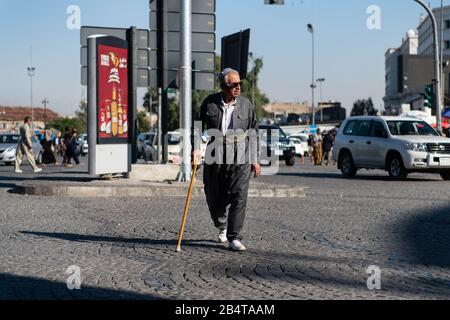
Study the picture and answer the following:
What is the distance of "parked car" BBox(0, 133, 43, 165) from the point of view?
120 ft

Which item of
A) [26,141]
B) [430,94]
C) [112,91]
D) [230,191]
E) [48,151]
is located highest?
[430,94]

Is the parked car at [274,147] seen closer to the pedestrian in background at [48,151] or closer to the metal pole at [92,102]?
the pedestrian in background at [48,151]

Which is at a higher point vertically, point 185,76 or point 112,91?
point 185,76

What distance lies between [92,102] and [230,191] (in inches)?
370

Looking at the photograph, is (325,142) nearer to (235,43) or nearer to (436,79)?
(436,79)

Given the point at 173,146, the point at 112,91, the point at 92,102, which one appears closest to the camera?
the point at 92,102

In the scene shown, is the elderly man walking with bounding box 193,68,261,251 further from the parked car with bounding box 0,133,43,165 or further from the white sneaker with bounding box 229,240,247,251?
the parked car with bounding box 0,133,43,165

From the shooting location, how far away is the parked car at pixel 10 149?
36.5m

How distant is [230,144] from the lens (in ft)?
28.4

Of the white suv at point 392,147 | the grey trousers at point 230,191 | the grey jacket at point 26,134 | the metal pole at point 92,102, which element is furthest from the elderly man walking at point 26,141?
the grey trousers at point 230,191

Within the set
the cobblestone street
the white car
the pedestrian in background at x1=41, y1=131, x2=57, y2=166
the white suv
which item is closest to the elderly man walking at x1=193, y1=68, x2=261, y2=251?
the cobblestone street

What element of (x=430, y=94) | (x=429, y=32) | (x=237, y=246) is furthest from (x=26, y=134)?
(x=429, y=32)

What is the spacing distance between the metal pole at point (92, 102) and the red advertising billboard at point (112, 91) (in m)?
0.12

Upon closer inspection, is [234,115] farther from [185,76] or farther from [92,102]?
[92,102]
